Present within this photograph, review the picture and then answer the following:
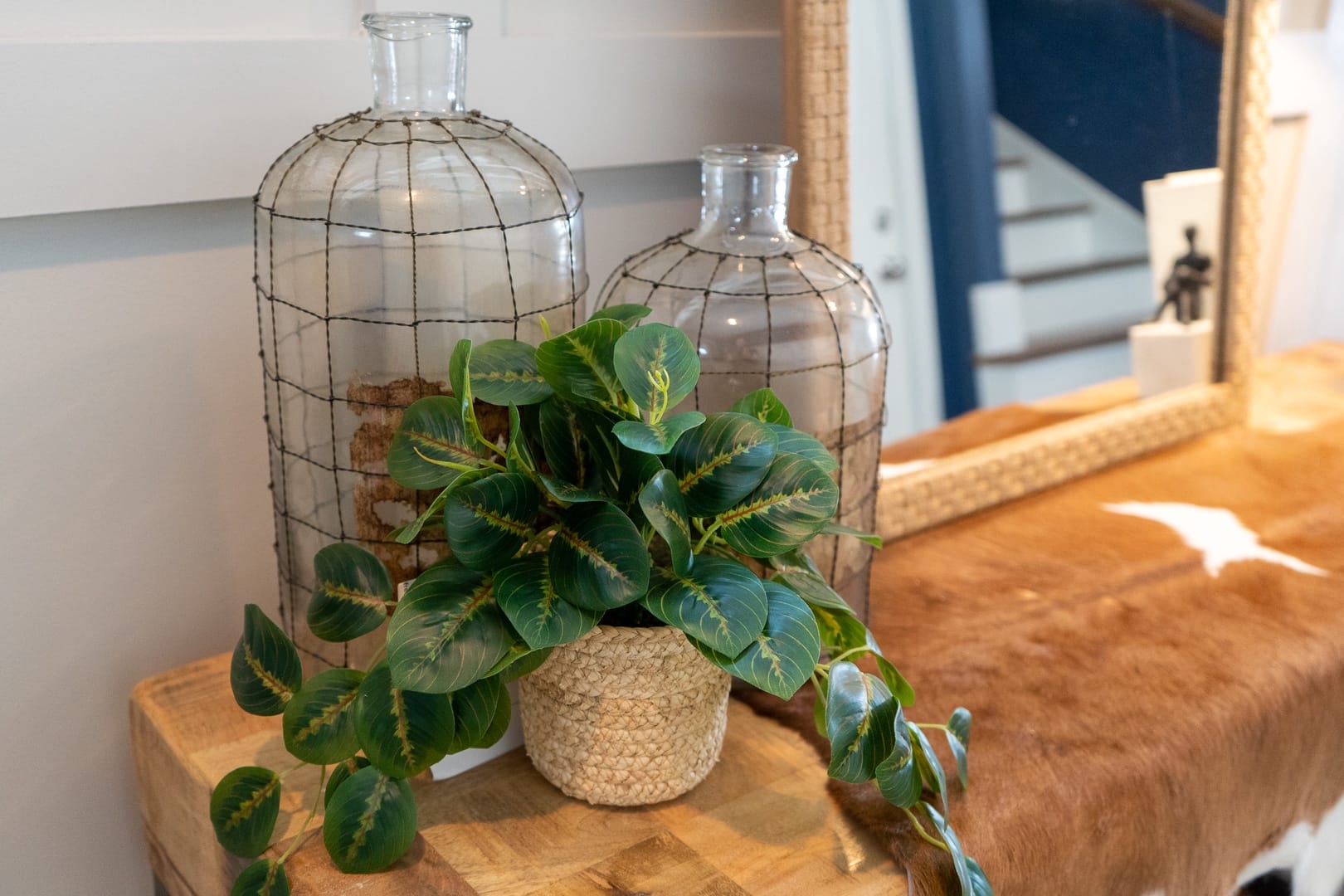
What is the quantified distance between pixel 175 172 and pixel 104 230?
63 millimetres

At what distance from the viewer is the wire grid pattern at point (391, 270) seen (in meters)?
0.73

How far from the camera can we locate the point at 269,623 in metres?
0.67

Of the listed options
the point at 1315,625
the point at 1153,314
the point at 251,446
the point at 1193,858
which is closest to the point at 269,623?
the point at 251,446

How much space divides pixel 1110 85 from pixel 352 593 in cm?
95

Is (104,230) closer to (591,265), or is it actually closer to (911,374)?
(591,265)

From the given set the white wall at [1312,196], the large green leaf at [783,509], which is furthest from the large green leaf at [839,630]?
the white wall at [1312,196]

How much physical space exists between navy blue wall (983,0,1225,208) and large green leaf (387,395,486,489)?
698 millimetres

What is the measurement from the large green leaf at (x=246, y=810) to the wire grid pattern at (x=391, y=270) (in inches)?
5.3

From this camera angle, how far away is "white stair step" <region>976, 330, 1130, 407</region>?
1.16 metres

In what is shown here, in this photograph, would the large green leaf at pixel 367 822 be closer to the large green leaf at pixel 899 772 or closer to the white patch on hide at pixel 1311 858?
the large green leaf at pixel 899 772

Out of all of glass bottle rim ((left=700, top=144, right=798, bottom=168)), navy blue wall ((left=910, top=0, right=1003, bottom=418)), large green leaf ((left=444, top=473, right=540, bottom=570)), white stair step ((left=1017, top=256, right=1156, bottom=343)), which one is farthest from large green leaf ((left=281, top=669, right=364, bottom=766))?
white stair step ((left=1017, top=256, right=1156, bottom=343))

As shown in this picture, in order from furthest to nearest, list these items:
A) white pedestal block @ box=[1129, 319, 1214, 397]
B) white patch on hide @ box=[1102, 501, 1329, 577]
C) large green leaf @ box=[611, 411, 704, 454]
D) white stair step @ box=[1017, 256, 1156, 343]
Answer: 1. white pedestal block @ box=[1129, 319, 1214, 397]
2. white stair step @ box=[1017, 256, 1156, 343]
3. white patch on hide @ box=[1102, 501, 1329, 577]
4. large green leaf @ box=[611, 411, 704, 454]

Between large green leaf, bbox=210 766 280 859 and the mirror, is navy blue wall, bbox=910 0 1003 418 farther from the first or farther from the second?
large green leaf, bbox=210 766 280 859

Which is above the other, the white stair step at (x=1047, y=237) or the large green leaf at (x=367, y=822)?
the white stair step at (x=1047, y=237)
